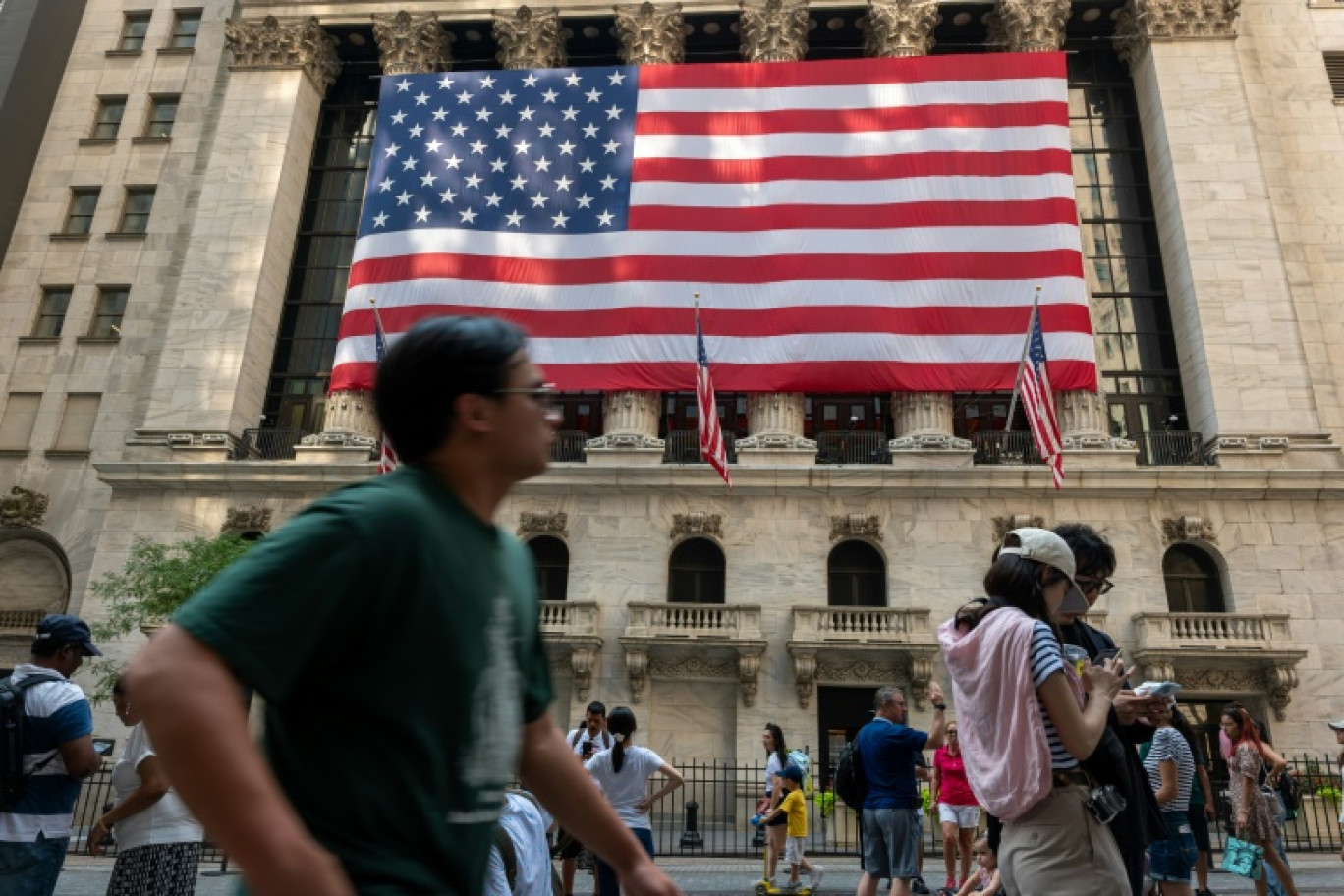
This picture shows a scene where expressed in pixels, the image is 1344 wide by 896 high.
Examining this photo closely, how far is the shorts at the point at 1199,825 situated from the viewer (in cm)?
827

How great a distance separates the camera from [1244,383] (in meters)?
23.2

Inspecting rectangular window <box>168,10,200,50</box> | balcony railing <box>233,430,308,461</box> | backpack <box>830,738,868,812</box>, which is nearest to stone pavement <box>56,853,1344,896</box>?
backpack <box>830,738,868,812</box>

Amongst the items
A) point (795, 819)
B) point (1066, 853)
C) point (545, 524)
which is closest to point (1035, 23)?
point (545, 524)

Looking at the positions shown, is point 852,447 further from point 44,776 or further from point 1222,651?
point 44,776

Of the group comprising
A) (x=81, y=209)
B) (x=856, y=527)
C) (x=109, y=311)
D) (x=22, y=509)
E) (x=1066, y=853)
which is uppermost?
(x=81, y=209)

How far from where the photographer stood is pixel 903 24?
27.3 m

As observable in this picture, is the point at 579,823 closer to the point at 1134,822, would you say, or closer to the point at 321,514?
the point at 321,514

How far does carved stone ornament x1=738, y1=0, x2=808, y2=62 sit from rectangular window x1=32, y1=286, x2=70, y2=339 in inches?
891

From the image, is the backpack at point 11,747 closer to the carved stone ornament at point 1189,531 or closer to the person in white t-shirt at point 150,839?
the person in white t-shirt at point 150,839

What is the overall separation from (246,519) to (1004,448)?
19671 mm

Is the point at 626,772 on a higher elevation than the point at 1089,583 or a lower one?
lower

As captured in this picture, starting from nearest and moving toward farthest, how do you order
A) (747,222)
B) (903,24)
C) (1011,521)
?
(1011,521)
(747,222)
(903,24)

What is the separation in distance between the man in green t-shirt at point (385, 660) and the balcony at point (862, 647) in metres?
20.2

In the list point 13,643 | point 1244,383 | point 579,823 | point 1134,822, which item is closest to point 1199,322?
point 1244,383
